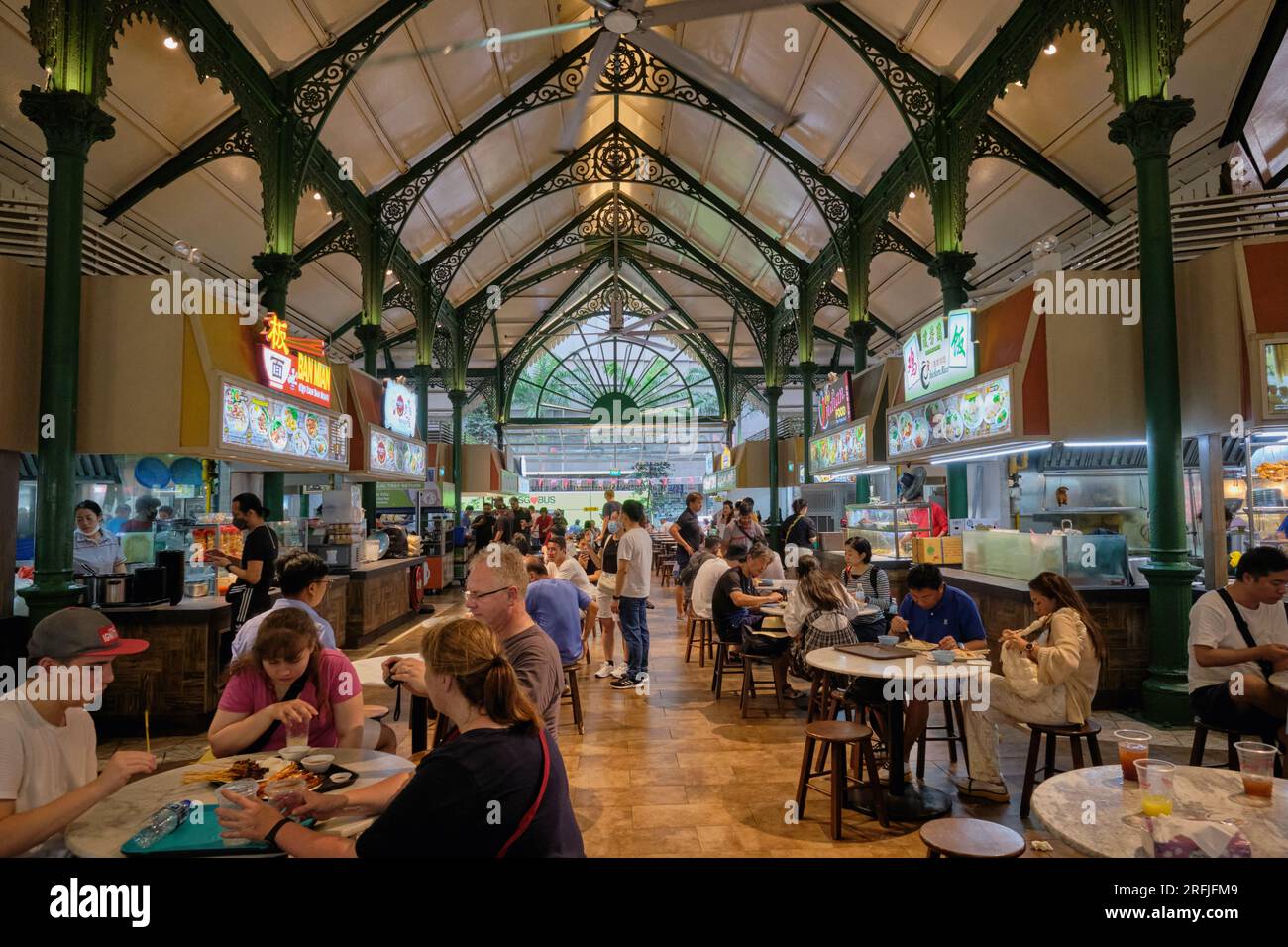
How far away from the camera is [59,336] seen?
466cm

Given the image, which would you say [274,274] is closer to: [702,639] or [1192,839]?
[702,639]

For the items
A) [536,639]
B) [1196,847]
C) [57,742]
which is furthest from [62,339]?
[1196,847]

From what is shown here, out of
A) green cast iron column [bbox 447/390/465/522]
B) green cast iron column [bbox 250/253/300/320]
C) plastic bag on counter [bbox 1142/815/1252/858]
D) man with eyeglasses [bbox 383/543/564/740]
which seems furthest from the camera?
green cast iron column [bbox 447/390/465/522]

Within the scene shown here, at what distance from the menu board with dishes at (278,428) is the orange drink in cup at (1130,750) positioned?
224 inches

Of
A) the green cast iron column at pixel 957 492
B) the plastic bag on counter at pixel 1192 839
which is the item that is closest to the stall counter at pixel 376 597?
the green cast iron column at pixel 957 492

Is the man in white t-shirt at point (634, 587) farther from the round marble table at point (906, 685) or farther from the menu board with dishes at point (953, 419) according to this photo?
the menu board with dishes at point (953, 419)

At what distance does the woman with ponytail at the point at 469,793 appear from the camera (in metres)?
1.43

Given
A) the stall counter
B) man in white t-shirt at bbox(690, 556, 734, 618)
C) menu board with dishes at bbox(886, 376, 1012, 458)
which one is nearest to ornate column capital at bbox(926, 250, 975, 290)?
menu board with dishes at bbox(886, 376, 1012, 458)

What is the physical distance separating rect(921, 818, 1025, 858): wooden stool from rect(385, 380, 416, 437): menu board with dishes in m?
9.33

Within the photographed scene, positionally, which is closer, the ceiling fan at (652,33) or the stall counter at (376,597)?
the ceiling fan at (652,33)

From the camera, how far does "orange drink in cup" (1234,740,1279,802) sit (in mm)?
1885

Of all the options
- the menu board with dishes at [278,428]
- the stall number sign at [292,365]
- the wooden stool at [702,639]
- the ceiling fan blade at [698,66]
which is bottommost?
the wooden stool at [702,639]

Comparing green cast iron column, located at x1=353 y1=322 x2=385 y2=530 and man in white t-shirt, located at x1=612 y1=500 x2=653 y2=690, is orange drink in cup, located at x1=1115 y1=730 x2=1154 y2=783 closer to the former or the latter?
man in white t-shirt, located at x1=612 y1=500 x2=653 y2=690

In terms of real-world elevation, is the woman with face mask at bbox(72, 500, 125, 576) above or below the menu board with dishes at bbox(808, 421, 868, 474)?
below
